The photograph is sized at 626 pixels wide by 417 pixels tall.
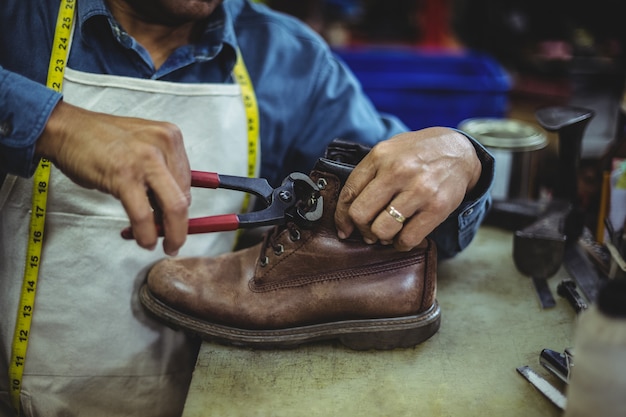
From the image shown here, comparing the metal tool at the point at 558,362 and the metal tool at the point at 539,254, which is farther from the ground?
the metal tool at the point at 558,362

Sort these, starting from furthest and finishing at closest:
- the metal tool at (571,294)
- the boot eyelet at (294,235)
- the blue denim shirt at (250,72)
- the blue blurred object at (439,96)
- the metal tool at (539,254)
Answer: the blue blurred object at (439,96) → the metal tool at (539,254) → the metal tool at (571,294) → the boot eyelet at (294,235) → the blue denim shirt at (250,72)

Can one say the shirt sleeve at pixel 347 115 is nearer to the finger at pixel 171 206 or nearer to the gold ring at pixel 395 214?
the gold ring at pixel 395 214

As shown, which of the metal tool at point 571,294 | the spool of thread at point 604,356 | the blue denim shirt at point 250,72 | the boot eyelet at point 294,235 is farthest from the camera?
the metal tool at point 571,294

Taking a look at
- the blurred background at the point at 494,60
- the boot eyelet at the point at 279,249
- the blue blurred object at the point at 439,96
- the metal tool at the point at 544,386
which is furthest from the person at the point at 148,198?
the blue blurred object at the point at 439,96

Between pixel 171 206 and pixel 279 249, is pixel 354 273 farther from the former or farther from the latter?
pixel 171 206

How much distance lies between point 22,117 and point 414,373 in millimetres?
695

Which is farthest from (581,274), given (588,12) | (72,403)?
(588,12)

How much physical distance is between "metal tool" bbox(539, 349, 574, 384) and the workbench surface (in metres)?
0.01

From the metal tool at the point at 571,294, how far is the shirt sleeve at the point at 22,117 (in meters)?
0.94

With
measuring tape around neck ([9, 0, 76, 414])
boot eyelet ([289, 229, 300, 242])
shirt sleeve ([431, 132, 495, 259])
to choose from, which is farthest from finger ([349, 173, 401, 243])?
measuring tape around neck ([9, 0, 76, 414])

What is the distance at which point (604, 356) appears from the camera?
640 mm

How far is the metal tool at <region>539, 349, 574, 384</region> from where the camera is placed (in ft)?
3.00

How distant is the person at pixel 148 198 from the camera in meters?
0.94

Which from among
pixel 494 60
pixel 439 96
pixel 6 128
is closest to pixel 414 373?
pixel 6 128
